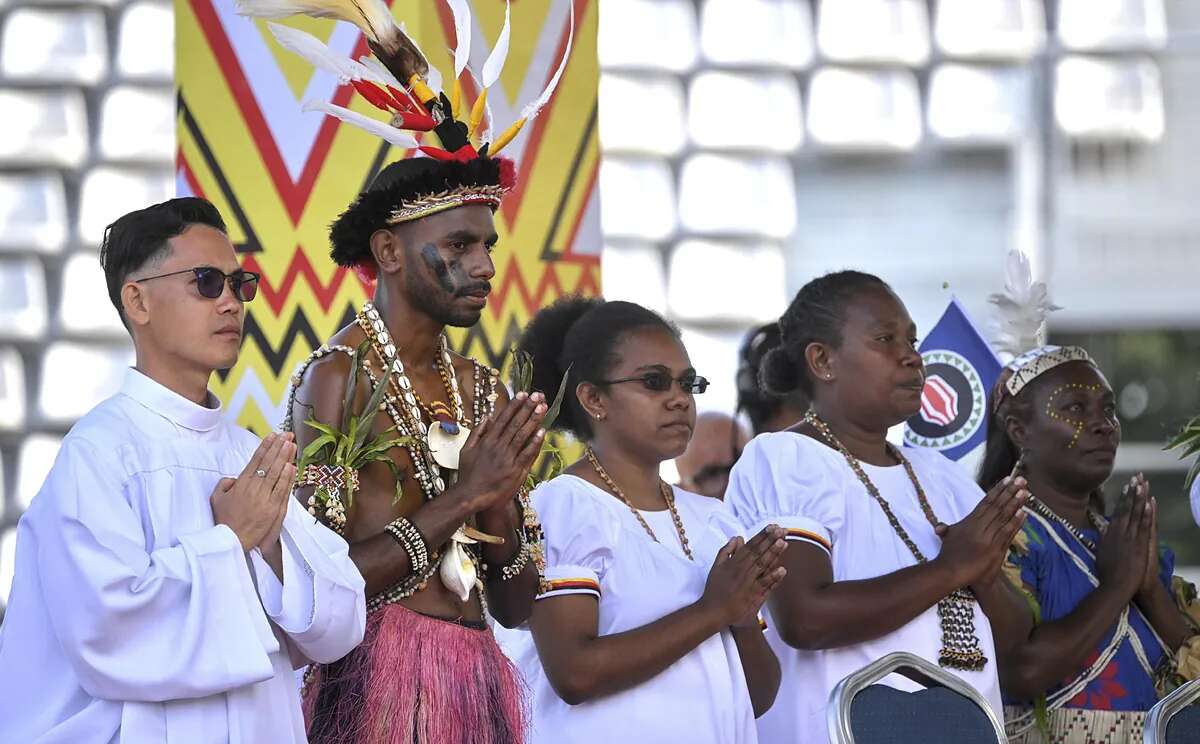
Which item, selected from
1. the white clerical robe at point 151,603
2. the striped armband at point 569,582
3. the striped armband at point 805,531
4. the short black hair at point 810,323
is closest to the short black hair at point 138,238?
the white clerical robe at point 151,603

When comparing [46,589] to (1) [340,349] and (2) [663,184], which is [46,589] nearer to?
(1) [340,349]

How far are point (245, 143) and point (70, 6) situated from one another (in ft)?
9.34

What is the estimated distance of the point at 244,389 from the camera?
4.16 m

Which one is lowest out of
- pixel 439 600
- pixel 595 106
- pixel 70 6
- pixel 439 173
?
pixel 439 600

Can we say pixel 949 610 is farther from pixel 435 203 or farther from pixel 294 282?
pixel 294 282

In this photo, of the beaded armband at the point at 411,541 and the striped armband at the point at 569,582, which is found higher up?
the beaded armband at the point at 411,541

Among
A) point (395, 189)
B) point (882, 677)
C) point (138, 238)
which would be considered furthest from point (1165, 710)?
point (138, 238)

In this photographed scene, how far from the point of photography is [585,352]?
11.5 ft

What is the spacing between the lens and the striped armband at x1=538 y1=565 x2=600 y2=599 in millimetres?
3191

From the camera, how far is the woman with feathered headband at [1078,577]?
3.82 metres

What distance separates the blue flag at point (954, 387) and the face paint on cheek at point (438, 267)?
84.2 inches

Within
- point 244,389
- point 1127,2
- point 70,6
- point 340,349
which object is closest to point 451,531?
point 340,349

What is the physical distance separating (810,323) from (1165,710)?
114 centimetres

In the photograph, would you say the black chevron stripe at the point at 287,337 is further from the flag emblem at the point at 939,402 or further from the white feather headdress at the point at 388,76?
the flag emblem at the point at 939,402
